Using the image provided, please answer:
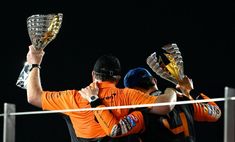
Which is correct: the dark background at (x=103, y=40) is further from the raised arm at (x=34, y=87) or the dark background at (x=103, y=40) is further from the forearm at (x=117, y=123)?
the forearm at (x=117, y=123)

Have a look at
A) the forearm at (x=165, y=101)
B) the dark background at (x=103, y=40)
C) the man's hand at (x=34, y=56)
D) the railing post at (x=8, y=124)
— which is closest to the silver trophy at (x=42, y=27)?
the man's hand at (x=34, y=56)

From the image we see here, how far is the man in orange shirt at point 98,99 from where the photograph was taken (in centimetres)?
236

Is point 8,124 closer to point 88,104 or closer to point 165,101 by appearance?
point 88,104

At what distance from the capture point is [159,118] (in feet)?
8.14

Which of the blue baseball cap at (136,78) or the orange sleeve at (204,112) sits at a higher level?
the blue baseball cap at (136,78)

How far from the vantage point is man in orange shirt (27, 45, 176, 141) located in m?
2.36

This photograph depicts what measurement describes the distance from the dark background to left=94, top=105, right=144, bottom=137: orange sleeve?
9.19 ft

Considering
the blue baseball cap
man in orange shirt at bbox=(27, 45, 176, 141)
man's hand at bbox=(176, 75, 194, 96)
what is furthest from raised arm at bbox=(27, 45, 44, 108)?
man's hand at bbox=(176, 75, 194, 96)

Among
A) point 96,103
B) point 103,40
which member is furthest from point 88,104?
point 103,40

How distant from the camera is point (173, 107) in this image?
248cm

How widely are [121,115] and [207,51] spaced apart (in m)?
3.03

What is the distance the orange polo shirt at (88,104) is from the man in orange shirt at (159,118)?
4cm

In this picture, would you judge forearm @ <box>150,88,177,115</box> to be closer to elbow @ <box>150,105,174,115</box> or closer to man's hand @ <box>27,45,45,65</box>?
elbow @ <box>150,105,174,115</box>

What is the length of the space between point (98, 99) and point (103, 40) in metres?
3.33
